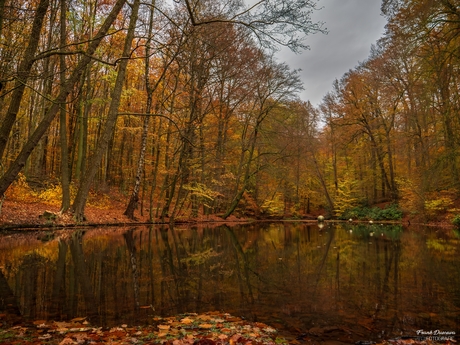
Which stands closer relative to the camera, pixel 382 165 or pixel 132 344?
pixel 132 344

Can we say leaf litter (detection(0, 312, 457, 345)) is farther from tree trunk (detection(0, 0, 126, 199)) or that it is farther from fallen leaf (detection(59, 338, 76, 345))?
tree trunk (detection(0, 0, 126, 199))

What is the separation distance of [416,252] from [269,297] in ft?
19.3

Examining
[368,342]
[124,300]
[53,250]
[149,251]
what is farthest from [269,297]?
[53,250]

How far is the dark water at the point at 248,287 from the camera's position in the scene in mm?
3312

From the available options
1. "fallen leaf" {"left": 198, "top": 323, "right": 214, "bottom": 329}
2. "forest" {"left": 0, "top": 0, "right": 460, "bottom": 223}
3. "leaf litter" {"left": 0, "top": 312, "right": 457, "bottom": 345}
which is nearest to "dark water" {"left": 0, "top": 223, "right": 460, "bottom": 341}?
"leaf litter" {"left": 0, "top": 312, "right": 457, "bottom": 345}

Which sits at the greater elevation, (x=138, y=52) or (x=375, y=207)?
(x=138, y=52)

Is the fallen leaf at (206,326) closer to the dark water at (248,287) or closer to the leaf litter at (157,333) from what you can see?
the leaf litter at (157,333)

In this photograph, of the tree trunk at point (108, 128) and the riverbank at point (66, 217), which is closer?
the riverbank at point (66, 217)

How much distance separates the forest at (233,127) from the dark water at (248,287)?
615cm

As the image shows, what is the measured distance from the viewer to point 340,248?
907 centimetres

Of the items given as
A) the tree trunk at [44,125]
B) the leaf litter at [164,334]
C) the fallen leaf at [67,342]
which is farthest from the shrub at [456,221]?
the fallen leaf at [67,342]

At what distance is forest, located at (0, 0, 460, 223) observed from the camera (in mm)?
12617

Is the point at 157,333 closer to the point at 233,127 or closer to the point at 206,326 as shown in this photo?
the point at 206,326

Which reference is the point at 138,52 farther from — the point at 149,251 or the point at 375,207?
the point at 375,207
